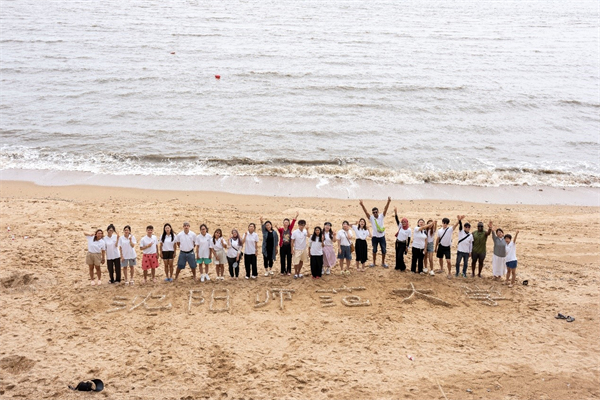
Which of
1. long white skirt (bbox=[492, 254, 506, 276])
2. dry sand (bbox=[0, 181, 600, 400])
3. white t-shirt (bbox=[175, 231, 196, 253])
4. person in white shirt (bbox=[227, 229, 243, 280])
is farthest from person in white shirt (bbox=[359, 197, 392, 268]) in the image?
white t-shirt (bbox=[175, 231, 196, 253])

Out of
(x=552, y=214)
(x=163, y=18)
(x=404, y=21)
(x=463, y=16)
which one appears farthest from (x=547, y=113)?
(x=163, y=18)

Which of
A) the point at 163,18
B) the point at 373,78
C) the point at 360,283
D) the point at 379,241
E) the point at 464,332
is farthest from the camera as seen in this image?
the point at 163,18

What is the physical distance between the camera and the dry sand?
30.2 ft

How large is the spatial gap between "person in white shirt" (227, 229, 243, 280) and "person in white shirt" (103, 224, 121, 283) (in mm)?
2736

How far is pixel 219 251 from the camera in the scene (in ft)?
42.1

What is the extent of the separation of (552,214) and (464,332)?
10.2 metres

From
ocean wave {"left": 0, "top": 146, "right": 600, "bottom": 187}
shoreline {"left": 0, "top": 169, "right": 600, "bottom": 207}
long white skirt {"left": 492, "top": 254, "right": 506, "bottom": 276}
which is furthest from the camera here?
ocean wave {"left": 0, "top": 146, "right": 600, "bottom": 187}

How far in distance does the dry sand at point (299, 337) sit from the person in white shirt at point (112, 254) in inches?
13.0

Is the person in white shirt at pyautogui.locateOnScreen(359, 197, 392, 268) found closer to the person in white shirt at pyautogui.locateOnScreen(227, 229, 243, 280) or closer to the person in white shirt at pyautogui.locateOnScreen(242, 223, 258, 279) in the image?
the person in white shirt at pyautogui.locateOnScreen(242, 223, 258, 279)

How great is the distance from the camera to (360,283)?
12.8 metres

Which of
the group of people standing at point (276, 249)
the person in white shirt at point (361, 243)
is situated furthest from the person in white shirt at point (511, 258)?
the person in white shirt at point (361, 243)

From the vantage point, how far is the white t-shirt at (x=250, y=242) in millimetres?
12805

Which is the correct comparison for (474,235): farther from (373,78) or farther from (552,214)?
(373,78)

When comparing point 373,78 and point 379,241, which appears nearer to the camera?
point 379,241
